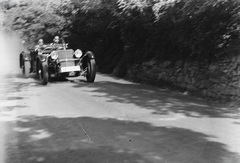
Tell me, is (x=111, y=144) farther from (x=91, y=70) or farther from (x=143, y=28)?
(x=143, y=28)

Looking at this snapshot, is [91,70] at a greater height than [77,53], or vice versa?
[77,53]

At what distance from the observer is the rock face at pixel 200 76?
26.0 feet

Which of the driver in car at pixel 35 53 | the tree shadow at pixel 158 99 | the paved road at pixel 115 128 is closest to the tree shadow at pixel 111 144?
the paved road at pixel 115 128

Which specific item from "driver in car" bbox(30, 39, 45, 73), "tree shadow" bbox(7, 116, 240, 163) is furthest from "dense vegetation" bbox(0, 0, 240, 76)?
"tree shadow" bbox(7, 116, 240, 163)

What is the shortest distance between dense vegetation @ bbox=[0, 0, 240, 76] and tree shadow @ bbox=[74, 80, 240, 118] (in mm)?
1259

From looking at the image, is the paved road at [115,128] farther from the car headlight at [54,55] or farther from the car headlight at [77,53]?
A: the car headlight at [77,53]

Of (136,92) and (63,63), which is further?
(63,63)

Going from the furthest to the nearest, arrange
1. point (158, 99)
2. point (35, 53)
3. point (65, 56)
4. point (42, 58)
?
1. point (35, 53)
2. point (65, 56)
3. point (42, 58)
4. point (158, 99)

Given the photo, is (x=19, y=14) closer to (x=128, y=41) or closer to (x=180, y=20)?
(x=128, y=41)

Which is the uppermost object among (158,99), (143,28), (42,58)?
(143,28)

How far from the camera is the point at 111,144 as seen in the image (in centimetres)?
523

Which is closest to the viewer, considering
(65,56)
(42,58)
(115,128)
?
(115,128)

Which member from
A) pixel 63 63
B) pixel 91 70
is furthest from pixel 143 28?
pixel 63 63

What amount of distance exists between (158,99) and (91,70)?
3.70 m
